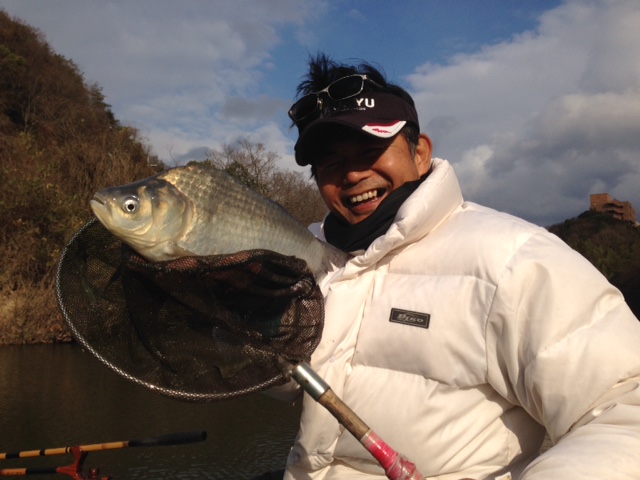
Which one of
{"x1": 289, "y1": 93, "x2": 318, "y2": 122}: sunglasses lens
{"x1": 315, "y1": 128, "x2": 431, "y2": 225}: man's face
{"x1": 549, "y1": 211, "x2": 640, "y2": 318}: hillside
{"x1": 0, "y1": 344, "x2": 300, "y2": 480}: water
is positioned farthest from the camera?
{"x1": 549, "y1": 211, "x2": 640, "y2": 318}: hillside

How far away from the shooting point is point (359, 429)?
1.73 meters

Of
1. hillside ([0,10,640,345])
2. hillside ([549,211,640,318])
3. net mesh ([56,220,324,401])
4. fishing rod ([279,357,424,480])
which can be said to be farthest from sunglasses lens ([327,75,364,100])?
hillside ([549,211,640,318])

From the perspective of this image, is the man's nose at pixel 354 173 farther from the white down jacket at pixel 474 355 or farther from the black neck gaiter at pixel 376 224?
the white down jacket at pixel 474 355

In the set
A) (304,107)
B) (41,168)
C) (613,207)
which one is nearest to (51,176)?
(41,168)

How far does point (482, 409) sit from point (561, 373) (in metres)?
0.34

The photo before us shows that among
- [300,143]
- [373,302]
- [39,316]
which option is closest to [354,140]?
[300,143]

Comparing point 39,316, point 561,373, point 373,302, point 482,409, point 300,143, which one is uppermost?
point 300,143

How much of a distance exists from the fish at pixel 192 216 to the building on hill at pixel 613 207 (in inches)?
2470

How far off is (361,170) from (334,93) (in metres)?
0.38

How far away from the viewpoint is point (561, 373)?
5.47 ft

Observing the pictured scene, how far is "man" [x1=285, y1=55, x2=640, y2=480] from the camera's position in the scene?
5.41 feet

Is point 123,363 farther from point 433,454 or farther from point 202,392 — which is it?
point 433,454

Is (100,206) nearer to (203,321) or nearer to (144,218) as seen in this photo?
(144,218)

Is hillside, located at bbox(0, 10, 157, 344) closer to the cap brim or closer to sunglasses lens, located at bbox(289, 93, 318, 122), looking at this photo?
sunglasses lens, located at bbox(289, 93, 318, 122)
